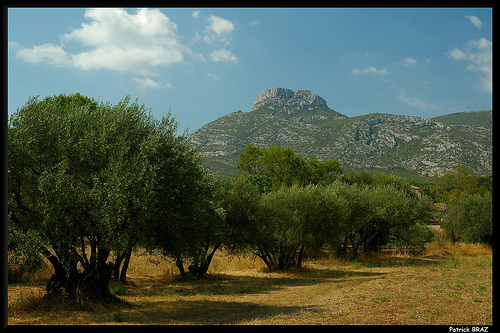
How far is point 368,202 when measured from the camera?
3459cm

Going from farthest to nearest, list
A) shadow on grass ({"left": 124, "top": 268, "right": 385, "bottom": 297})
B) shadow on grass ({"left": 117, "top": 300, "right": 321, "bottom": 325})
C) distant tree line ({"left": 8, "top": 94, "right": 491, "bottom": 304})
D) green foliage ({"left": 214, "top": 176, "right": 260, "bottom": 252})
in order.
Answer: green foliage ({"left": 214, "top": 176, "right": 260, "bottom": 252})
shadow on grass ({"left": 124, "top": 268, "right": 385, "bottom": 297})
shadow on grass ({"left": 117, "top": 300, "right": 321, "bottom": 325})
distant tree line ({"left": 8, "top": 94, "right": 491, "bottom": 304})

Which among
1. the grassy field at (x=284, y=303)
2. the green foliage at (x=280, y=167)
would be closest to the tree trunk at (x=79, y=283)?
the grassy field at (x=284, y=303)

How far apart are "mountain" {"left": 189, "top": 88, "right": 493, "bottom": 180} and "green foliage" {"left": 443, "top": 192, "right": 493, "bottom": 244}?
2628 inches

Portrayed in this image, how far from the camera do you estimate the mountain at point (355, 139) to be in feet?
316

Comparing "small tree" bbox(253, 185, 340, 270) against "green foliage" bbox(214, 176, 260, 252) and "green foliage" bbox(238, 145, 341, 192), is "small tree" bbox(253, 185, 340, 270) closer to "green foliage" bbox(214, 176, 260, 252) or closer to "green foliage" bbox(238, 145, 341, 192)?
"green foliage" bbox(214, 176, 260, 252)

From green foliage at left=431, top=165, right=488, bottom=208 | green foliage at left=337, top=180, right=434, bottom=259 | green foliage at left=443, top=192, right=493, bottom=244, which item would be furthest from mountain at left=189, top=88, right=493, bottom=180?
green foliage at left=443, top=192, right=493, bottom=244

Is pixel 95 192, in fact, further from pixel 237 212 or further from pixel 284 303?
pixel 237 212

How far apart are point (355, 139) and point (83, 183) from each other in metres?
132

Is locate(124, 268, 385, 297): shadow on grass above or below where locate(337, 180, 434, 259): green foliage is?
below

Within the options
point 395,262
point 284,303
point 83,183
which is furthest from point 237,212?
point 395,262

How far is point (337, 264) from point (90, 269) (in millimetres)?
25966

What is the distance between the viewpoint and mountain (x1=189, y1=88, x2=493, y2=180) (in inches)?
3790

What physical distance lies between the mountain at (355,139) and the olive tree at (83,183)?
7178 centimetres

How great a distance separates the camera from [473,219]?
1527cm
